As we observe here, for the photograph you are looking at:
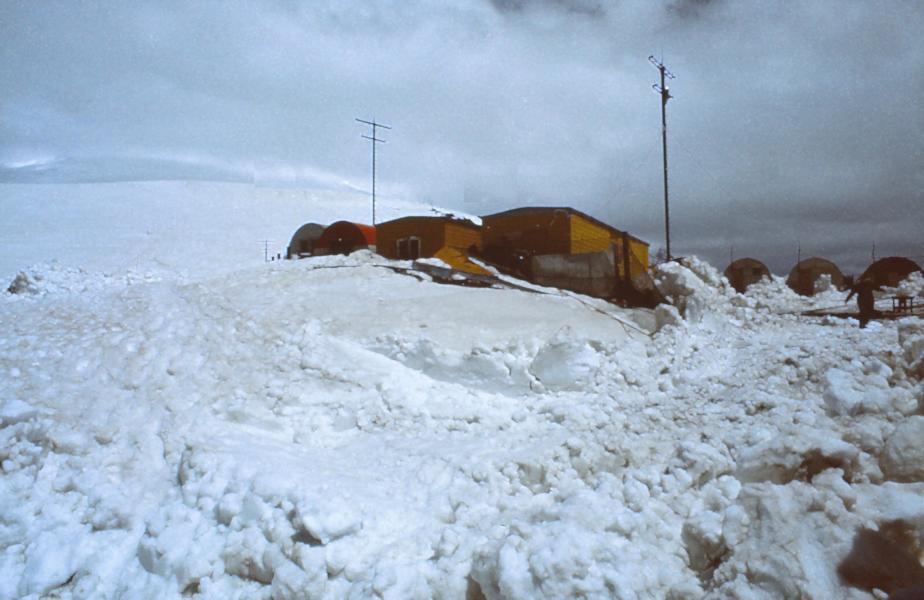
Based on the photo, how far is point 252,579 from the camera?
9.95ft

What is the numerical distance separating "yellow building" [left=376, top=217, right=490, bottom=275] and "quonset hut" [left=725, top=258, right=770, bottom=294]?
19.7 meters

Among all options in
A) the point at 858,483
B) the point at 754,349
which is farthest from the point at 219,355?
the point at 754,349

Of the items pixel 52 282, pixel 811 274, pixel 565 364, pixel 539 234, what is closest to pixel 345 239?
pixel 539 234

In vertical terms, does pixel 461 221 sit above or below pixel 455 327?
above

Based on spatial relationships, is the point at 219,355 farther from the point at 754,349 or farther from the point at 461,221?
the point at 461,221

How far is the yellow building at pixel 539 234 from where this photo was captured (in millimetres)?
18750

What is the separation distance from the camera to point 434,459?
13.9 feet

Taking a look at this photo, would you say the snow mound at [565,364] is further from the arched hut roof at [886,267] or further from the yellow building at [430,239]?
the arched hut roof at [886,267]

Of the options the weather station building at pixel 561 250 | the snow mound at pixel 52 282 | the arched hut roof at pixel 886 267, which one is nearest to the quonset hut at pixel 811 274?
the arched hut roof at pixel 886 267

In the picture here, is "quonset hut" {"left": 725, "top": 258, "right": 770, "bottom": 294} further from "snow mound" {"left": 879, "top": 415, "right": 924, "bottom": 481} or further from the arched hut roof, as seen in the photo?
"snow mound" {"left": 879, "top": 415, "right": 924, "bottom": 481}

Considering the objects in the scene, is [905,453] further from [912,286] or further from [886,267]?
[912,286]

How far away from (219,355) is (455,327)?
10.7ft

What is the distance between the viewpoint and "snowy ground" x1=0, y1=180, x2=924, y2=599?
8.84ft

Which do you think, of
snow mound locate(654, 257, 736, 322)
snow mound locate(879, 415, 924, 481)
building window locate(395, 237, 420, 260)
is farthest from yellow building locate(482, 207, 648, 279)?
snow mound locate(879, 415, 924, 481)
